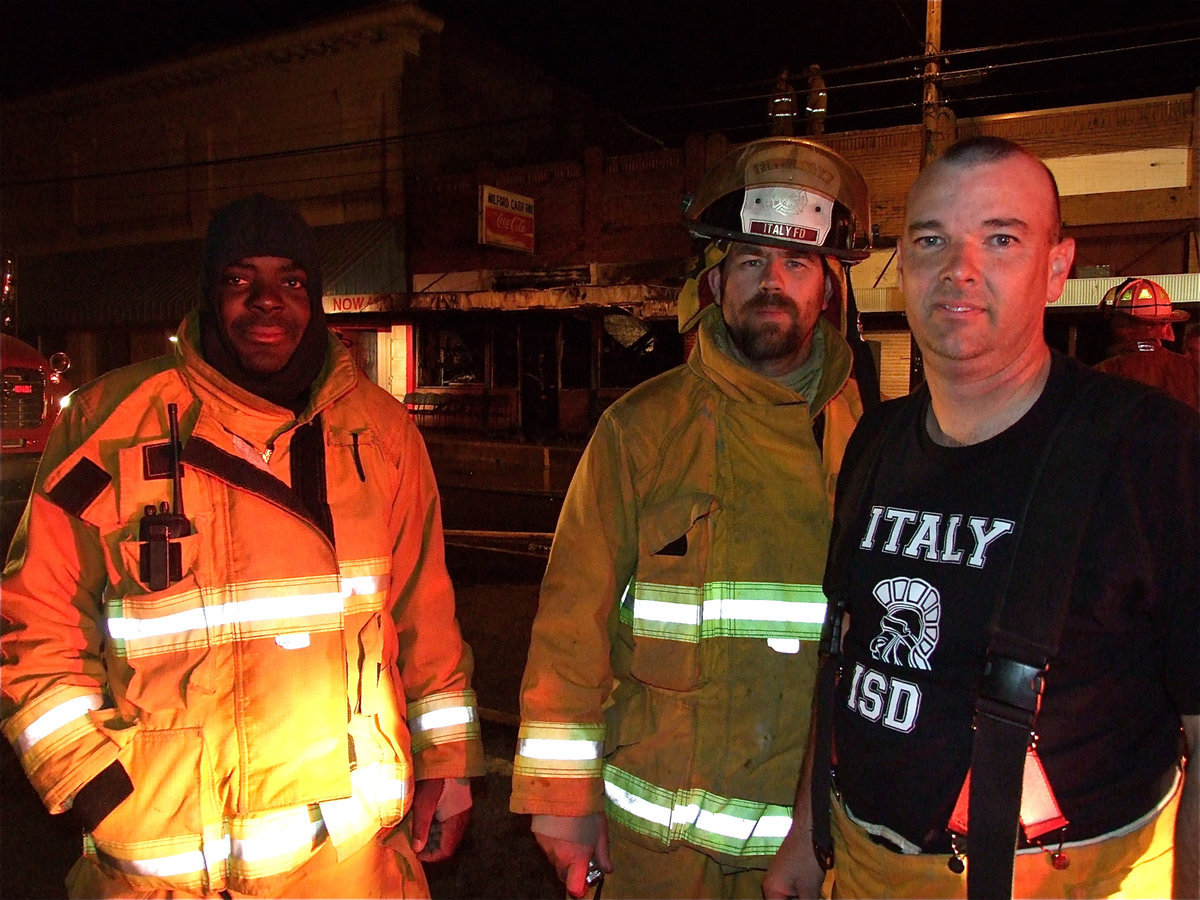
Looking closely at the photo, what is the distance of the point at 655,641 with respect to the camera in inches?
87.0

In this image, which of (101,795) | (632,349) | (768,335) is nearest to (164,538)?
(101,795)

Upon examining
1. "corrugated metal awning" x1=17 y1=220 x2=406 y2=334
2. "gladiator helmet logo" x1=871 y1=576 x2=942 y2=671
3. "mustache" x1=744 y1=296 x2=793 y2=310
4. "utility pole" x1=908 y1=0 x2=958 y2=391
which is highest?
"utility pole" x1=908 y1=0 x2=958 y2=391

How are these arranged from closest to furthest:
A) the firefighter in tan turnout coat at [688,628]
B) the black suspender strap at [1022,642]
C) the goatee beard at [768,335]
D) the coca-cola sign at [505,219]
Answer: the black suspender strap at [1022,642] < the firefighter in tan turnout coat at [688,628] < the goatee beard at [768,335] < the coca-cola sign at [505,219]

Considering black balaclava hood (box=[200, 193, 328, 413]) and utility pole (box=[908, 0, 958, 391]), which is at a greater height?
utility pole (box=[908, 0, 958, 391])

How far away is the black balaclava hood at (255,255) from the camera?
2264mm

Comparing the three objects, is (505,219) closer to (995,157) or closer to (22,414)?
(22,414)

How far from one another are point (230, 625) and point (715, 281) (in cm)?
183

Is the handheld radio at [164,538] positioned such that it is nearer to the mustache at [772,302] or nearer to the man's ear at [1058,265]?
the mustache at [772,302]

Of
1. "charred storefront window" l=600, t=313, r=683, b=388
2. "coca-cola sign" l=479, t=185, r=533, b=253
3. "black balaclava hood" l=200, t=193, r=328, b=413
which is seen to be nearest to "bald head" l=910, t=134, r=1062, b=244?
"black balaclava hood" l=200, t=193, r=328, b=413

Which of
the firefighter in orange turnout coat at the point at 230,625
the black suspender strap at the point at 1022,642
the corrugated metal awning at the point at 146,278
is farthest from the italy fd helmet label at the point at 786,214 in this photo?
the corrugated metal awning at the point at 146,278

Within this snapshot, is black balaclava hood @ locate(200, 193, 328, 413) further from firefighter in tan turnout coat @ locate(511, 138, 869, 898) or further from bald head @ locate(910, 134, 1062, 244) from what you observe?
bald head @ locate(910, 134, 1062, 244)

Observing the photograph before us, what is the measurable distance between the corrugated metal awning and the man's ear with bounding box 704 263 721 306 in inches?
761

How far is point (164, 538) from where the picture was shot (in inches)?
78.8

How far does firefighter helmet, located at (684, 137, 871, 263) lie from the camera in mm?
2533
